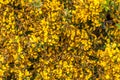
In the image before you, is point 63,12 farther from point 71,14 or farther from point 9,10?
point 9,10

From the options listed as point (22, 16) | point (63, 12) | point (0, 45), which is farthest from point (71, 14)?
point (0, 45)

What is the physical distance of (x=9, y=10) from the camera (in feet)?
24.1

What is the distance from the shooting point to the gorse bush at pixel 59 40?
659 cm

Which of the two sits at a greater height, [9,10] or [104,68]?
[9,10]

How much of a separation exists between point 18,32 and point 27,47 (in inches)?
19.7

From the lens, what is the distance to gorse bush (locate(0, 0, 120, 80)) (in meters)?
6.59

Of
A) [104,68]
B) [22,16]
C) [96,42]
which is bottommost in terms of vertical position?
[104,68]

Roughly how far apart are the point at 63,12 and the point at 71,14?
0.20 metres

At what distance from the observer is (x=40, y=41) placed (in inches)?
269

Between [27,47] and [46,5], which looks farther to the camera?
[46,5]

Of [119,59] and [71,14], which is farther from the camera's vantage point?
[71,14]

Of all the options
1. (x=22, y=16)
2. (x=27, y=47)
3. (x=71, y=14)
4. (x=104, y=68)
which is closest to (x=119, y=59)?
(x=104, y=68)

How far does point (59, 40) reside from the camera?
713 centimetres

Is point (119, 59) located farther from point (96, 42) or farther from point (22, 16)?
point (22, 16)
